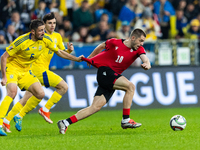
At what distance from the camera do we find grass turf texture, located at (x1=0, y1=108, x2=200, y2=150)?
6.42 m

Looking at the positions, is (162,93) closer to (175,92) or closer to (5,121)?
(175,92)

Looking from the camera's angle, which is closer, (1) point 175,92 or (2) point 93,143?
(2) point 93,143

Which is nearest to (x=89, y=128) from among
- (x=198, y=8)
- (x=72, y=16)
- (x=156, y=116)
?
(x=156, y=116)

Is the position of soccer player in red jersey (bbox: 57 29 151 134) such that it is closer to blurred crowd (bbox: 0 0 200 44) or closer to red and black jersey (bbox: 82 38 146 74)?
red and black jersey (bbox: 82 38 146 74)

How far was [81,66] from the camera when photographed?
544 inches

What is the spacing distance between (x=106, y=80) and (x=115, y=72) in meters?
0.25

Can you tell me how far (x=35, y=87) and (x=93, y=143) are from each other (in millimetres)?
2230

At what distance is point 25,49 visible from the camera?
323 inches

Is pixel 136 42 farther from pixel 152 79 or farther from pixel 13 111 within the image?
pixel 152 79

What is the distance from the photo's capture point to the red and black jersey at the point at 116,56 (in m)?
8.06

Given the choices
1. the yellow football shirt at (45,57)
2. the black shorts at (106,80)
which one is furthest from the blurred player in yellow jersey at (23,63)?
the yellow football shirt at (45,57)

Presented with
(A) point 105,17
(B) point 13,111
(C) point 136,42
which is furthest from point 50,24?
(A) point 105,17

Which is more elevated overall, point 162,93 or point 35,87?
point 35,87

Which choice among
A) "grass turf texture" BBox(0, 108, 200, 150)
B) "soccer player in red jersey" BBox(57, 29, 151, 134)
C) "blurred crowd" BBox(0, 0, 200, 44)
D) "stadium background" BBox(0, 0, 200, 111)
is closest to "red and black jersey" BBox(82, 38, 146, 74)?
"soccer player in red jersey" BBox(57, 29, 151, 134)
